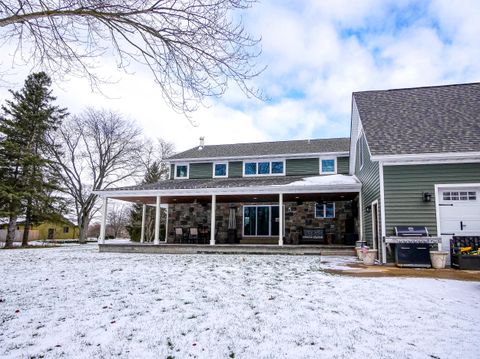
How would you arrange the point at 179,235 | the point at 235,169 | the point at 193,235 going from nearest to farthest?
the point at 193,235 → the point at 179,235 → the point at 235,169

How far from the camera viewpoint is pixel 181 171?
17.2 m

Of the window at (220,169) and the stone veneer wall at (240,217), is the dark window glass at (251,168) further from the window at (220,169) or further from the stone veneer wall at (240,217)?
the stone veneer wall at (240,217)

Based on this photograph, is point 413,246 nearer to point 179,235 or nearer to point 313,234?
point 313,234

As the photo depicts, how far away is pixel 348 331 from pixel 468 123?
8.36 meters

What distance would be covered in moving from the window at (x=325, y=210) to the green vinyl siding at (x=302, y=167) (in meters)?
1.68

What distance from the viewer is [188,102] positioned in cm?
480

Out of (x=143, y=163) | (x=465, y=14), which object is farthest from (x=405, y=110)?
(x=143, y=163)

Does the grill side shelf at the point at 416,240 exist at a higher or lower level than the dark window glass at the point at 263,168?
lower

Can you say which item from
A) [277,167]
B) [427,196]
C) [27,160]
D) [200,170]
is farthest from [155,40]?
[27,160]

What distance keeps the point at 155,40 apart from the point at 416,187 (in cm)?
688

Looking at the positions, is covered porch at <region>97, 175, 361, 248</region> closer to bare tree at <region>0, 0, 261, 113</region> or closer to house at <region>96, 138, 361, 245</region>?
house at <region>96, 138, 361, 245</region>

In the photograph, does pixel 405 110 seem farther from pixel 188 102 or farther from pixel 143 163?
pixel 143 163

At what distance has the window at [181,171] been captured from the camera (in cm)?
1709

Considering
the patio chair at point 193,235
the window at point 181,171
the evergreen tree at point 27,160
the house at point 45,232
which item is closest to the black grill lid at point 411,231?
the patio chair at point 193,235
